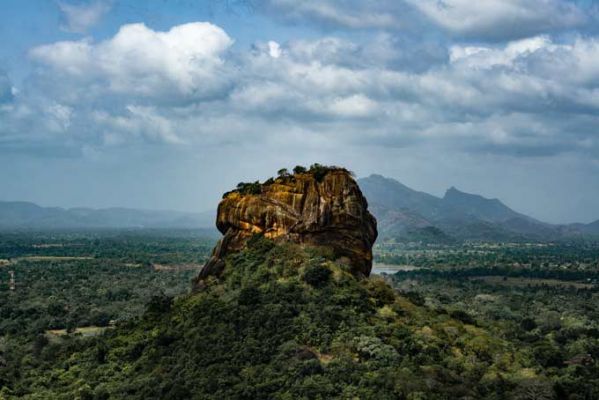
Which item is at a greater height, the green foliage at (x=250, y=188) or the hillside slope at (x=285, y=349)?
the green foliage at (x=250, y=188)

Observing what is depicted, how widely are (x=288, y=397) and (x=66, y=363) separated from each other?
23.5m

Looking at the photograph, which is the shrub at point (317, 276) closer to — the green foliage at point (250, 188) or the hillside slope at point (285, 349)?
the hillside slope at point (285, 349)

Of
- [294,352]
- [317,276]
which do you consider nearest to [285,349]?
[294,352]

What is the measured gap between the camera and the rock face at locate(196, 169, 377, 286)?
5878cm

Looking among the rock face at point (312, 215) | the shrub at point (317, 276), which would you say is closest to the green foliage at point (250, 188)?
the rock face at point (312, 215)

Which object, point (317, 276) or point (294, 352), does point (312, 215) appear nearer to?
point (317, 276)

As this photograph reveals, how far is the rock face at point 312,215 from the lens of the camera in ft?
193

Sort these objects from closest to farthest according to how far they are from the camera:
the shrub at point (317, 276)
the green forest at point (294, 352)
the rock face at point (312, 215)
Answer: the green forest at point (294, 352) < the shrub at point (317, 276) < the rock face at point (312, 215)

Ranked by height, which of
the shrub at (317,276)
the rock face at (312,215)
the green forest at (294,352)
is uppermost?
the rock face at (312,215)

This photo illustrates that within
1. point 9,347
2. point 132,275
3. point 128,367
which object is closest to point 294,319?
point 128,367

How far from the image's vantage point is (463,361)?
45.7 m

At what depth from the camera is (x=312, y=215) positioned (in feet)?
193

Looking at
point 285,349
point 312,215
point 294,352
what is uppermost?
point 312,215

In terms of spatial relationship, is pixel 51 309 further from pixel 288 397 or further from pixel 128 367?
pixel 288 397
